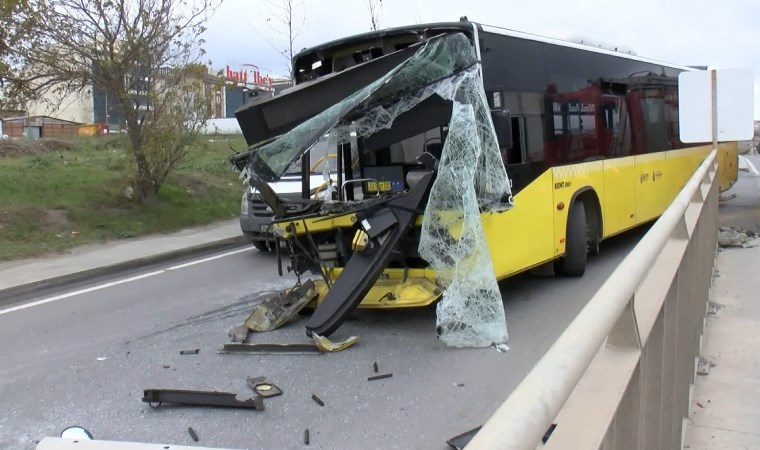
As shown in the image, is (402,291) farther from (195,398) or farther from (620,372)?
(620,372)

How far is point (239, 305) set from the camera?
26.6 ft

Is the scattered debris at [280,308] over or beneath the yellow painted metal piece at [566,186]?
beneath

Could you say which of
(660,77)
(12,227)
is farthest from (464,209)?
(12,227)

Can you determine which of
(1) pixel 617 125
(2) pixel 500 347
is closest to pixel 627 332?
(2) pixel 500 347

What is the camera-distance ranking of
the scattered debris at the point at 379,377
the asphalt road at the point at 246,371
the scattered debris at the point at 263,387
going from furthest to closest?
the scattered debris at the point at 379,377, the scattered debris at the point at 263,387, the asphalt road at the point at 246,371

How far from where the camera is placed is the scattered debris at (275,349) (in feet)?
20.1

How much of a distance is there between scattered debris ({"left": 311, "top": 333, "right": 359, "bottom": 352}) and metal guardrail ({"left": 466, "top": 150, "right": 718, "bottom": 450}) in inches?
124

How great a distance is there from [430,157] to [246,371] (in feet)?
8.72

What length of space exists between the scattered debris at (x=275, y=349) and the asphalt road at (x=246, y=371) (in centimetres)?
10

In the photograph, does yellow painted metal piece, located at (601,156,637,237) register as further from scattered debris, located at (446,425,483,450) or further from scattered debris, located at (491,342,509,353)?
scattered debris, located at (446,425,483,450)

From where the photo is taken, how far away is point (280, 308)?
6945mm

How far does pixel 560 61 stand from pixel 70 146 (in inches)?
832

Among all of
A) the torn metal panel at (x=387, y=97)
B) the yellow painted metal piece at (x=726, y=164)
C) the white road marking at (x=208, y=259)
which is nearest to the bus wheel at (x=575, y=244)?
the torn metal panel at (x=387, y=97)

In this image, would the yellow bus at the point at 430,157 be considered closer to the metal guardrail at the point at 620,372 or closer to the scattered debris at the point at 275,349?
the scattered debris at the point at 275,349
